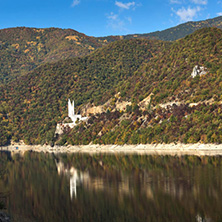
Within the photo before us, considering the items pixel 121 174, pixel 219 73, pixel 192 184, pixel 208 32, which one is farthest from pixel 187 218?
pixel 208 32

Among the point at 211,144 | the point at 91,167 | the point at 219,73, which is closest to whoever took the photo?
the point at 91,167

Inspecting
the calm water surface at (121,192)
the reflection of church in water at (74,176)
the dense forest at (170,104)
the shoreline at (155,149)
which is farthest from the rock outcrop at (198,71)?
the reflection of church in water at (74,176)

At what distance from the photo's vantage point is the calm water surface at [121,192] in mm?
41531

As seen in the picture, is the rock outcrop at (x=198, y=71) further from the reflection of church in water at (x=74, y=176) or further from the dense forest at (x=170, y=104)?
the reflection of church in water at (x=74, y=176)

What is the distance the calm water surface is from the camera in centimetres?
4153

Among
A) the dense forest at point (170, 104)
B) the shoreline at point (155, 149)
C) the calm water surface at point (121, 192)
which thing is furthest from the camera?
the dense forest at point (170, 104)

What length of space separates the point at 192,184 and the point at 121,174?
62.5 ft

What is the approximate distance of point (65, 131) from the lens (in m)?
185

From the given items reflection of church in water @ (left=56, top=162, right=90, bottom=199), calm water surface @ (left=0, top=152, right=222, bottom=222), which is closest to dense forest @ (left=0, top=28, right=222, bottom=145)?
calm water surface @ (left=0, top=152, right=222, bottom=222)

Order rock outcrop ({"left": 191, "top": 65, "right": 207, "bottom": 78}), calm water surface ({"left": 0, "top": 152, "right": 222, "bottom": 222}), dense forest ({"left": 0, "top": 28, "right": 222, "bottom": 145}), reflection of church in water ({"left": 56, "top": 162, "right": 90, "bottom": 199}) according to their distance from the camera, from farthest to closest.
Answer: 1. rock outcrop ({"left": 191, "top": 65, "right": 207, "bottom": 78})
2. dense forest ({"left": 0, "top": 28, "right": 222, "bottom": 145})
3. reflection of church in water ({"left": 56, "top": 162, "right": 90, "bottom": 199})
4. calm water surface ({"left": 0, "top": 152, "right": 222, "bottom": 222})

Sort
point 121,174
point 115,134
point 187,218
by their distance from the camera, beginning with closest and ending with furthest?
point 187,218, point 121,174, point 115,134

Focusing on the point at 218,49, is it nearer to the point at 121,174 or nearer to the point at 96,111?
the point at 96,111

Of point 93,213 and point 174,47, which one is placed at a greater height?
point 174,47

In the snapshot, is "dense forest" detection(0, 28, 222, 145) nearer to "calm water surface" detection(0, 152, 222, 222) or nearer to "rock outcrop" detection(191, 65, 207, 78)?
"rock outcrop" detection(191, 65, 207, 78)
